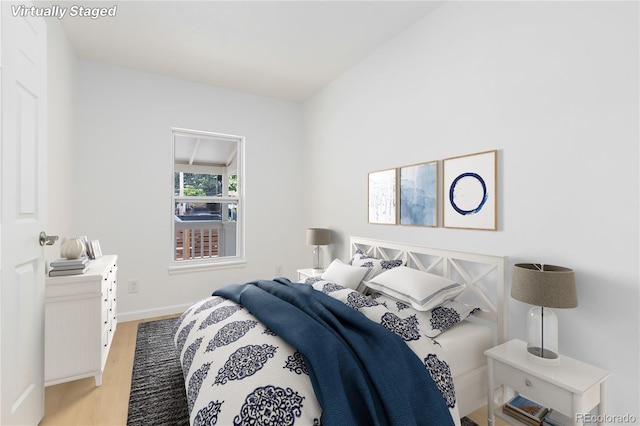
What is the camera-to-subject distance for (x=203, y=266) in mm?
3965

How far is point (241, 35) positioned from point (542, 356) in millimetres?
3271

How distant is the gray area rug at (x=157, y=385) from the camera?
6.22 feet

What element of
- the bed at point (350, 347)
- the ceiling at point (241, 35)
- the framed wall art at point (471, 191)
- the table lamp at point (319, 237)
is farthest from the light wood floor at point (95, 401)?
the ceiling at point (241, 35)

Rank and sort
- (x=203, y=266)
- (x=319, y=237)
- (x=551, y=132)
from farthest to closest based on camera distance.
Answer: (x=203, y=266), (x=319, y=237), (x=551, y=132)

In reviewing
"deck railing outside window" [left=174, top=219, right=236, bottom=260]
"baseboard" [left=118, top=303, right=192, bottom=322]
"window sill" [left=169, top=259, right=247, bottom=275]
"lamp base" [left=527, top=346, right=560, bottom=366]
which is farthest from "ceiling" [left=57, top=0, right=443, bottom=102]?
"baseboard" [left=118, top=303, right=192, bottom=322]

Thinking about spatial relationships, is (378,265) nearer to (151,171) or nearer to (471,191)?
(471,191)

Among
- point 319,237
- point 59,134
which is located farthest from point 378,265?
point 59,134

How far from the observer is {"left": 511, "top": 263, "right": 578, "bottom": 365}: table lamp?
1543mm

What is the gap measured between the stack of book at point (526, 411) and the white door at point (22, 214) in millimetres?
2446

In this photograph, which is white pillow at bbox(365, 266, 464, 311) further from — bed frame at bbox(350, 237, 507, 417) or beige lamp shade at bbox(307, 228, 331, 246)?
beige lamp shade at bbox(307, 228, 331, 246)

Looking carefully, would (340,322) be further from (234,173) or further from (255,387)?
(234,173)

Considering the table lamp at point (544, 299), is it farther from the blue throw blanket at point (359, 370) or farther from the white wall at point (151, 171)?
the white wall at point (151, 171)

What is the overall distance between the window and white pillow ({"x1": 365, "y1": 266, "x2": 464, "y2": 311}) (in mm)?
2508

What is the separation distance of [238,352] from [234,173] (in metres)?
3.15
